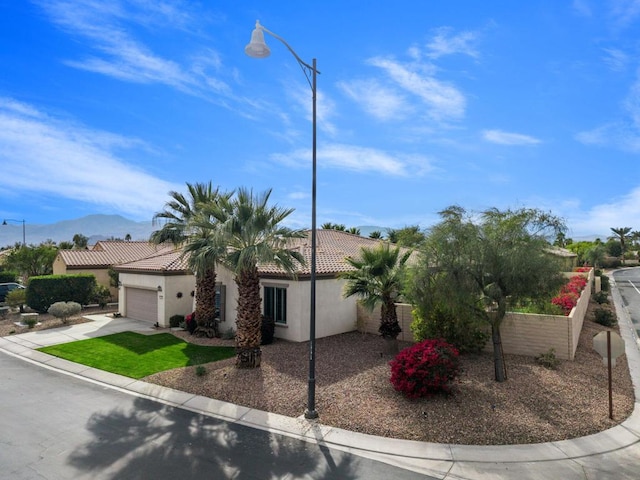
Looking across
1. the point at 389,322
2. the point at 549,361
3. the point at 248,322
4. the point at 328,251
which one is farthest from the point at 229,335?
the point at 549,361

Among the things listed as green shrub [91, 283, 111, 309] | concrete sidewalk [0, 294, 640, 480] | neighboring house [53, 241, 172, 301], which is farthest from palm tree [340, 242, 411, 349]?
green shrub [91, 283, 111, 309]

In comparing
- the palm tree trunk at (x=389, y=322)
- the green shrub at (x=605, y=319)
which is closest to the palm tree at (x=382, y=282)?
the palm tree trunk at (x=389, y=322)

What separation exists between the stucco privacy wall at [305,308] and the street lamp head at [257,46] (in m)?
9.62

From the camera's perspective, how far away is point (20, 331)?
67.6 feet

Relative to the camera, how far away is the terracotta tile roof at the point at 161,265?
21438 millimetres

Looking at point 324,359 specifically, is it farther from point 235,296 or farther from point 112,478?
point 112,478

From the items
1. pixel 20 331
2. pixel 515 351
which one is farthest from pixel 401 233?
pixel 20 331

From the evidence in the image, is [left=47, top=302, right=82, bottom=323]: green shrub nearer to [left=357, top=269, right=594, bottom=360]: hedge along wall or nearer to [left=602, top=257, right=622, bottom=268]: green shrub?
[left=357, top=269, right=594, bottom=360]: hedge along wall

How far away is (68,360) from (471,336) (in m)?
15.2

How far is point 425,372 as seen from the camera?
33.1 ft

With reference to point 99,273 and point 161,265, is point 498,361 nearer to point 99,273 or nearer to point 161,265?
point 161,265

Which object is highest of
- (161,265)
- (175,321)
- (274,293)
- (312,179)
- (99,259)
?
(312,179)

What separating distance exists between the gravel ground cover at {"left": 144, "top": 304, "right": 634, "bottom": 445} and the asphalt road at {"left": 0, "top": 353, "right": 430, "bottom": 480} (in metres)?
1.37

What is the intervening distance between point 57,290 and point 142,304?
7.38 m
